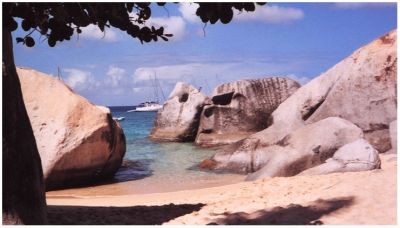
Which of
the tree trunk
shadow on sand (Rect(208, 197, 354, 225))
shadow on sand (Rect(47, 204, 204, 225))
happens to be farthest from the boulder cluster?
the tree trunk

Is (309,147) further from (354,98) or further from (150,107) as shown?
(150,107)

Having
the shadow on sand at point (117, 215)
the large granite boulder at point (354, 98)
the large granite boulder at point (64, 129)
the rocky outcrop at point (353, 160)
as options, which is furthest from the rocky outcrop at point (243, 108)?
the shadow on sand at point (117, 215)

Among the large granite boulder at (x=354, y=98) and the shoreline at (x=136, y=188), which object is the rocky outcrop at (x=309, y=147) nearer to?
the shoreline at (x=136, y=188)

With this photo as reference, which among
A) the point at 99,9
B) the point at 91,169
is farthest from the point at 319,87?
the point at 99,9

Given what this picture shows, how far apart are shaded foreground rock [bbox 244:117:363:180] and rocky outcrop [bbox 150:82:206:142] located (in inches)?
448

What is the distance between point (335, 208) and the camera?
4887mm

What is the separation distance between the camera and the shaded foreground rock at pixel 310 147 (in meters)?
9.14

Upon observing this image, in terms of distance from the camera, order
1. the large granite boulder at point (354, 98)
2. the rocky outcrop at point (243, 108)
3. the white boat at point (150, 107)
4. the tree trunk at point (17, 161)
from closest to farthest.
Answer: the tree trunk at point (17, 161), the large granite boulder at point (354, 98), the rocky outcrop at point (243, 108), the white boat at point (150, 107)

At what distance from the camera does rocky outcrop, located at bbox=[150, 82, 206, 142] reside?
21078mm

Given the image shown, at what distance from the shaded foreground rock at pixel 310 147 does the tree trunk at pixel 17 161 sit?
19.2 feet

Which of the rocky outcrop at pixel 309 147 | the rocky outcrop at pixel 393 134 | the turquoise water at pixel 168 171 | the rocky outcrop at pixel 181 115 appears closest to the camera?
the rocky outcrop at pixel 309 147

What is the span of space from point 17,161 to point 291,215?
273cm

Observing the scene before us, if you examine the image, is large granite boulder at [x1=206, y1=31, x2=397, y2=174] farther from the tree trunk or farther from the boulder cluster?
the tree trunk

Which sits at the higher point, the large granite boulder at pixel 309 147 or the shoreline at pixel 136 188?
the large granite boulder at pixel 309 147
